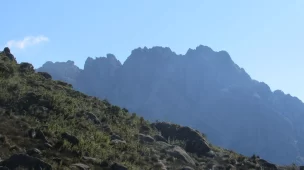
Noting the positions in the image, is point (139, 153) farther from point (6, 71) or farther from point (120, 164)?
point (6, 71)

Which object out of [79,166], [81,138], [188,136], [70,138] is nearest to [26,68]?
[188,136]

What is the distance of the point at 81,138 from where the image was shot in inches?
1056

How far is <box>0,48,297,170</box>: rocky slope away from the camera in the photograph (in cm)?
2252

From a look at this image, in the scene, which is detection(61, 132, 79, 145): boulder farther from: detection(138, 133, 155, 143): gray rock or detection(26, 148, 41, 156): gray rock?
detection(138, 133, 155, 143): gray rock

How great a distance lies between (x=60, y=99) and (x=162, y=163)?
39.1ft

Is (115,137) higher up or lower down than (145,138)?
lower down

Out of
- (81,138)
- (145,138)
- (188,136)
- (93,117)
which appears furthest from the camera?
(188,136)

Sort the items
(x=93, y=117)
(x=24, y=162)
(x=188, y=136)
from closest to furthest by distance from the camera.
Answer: (x=24, y=162), (x=93, y=117), (x=188, y=136)

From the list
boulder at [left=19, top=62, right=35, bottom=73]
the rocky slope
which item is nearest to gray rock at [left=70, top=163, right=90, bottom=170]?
the rocky slope

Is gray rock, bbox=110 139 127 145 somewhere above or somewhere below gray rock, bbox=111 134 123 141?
below

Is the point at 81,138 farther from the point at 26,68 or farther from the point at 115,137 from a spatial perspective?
the point at 26,68

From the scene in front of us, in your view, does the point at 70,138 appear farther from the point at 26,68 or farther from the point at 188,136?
the point at 26,68

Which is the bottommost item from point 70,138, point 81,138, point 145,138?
point 70,138

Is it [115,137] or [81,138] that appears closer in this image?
[81,138]
